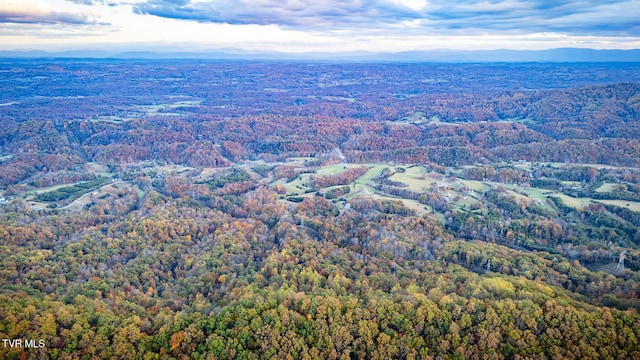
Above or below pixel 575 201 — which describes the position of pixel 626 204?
above

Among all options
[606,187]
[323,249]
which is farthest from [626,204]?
[323,249]

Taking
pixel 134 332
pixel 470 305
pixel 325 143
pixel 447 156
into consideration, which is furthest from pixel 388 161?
pixel 134 332

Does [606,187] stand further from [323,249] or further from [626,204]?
[323,249]

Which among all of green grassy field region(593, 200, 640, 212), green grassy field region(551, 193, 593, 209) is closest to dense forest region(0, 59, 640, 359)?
green grassy field region(551, 193, 593, 209)

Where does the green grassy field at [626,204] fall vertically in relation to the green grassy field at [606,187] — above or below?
below

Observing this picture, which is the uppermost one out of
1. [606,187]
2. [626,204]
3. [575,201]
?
[606,187]

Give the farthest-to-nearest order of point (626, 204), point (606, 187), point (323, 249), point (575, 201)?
point (606, 187)
point (575, 201)
point (626, 204)
point (323, 249)

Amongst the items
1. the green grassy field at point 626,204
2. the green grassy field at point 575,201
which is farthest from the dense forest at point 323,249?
the green grassy field at point 626,204

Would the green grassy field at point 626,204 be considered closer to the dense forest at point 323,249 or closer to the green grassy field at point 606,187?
the dense forest at point 323,249

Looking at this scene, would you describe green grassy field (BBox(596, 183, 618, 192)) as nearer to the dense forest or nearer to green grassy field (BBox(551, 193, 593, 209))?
the dense forest
